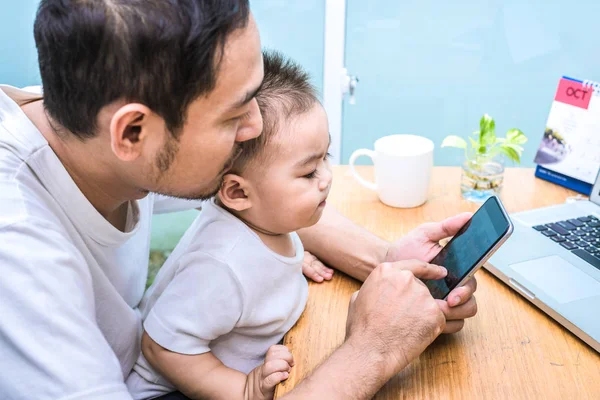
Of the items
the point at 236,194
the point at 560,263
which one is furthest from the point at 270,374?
the point at 560,263

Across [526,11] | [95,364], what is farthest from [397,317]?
[526,11]

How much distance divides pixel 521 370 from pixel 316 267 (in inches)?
15.1

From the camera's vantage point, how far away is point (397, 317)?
80 centimetres

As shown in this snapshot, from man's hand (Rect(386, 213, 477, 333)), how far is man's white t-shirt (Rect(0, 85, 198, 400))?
17.8 inches

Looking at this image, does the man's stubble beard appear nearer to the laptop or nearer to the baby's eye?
A: the baby's eye

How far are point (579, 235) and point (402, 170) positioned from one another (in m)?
0.36

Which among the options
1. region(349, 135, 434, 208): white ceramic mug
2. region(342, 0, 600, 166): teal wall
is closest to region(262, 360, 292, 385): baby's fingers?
region(349, 135, 434, 208): white ceramic mug

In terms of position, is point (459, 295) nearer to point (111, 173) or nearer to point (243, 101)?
point (243, 101)

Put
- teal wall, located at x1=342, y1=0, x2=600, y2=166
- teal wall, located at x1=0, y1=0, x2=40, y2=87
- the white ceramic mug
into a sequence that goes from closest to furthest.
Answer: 1. the white ceramic mug
2. teal wall, located at x1=0, y1=0, x2=40, y2=87
3. teal wall, located at x1=342, y1=0, x2=600, y2=166

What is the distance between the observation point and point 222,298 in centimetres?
81

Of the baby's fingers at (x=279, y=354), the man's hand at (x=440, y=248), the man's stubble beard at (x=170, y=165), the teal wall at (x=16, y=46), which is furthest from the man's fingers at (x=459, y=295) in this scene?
the teal wall at (x=16, y=46)

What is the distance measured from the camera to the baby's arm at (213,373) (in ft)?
2.66

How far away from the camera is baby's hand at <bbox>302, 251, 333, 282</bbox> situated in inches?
40.6

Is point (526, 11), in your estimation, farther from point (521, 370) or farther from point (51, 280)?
point (51, 280)
